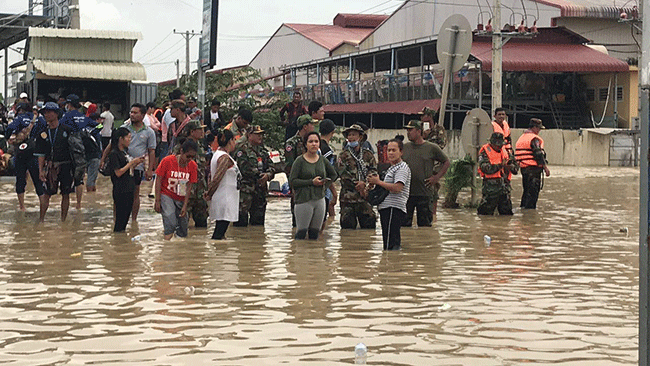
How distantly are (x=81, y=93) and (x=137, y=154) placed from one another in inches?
644

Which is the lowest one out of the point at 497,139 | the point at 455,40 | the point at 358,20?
the point at 497,139

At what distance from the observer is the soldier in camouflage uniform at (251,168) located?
562 inches

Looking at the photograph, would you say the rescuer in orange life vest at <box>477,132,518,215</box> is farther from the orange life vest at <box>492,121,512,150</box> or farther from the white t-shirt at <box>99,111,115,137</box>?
the white t-shirt at <box>99,111,115,137</box>

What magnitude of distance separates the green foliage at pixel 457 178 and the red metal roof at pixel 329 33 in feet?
158

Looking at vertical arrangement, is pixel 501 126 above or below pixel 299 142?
above

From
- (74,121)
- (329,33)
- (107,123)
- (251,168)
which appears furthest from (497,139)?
(329,33)

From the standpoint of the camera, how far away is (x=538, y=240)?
43.3 ft

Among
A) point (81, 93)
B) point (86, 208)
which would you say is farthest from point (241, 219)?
point (81, 93)

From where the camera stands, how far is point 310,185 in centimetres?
1256

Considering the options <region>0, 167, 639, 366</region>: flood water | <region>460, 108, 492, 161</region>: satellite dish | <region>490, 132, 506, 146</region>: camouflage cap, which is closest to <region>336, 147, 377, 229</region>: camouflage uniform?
<region>0, 167, 639, 366</region>: flood water

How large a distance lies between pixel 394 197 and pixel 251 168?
3029 millimetres

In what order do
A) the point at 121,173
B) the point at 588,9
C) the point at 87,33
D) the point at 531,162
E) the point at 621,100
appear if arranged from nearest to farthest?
the point at 121,173 < the point at 531,162 < the point at 87,33 < the point at 621,100 < the point at 588,9

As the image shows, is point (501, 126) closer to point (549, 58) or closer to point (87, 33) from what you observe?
point (87, 33)

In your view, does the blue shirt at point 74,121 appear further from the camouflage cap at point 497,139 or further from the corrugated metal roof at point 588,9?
the corrugated metal roof at point 588,9
